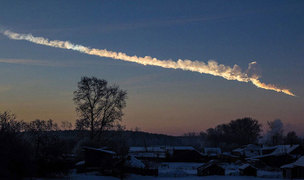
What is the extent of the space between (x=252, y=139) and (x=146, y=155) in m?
73.6

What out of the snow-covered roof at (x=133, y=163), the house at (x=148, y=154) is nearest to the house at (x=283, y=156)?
the house at (x=148, y=154)

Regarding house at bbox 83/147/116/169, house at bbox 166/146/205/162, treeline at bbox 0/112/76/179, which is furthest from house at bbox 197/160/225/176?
house at bbox 166/146/205/162

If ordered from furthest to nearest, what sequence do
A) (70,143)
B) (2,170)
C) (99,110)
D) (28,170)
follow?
(70,143) < (99,110) < (28,170) < (2,170)

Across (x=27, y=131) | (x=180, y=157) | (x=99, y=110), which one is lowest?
(x=180, y=157)

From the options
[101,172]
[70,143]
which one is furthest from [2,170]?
[70,143]

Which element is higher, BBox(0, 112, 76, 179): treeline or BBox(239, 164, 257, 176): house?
BBox(0, 112, 76, 179): treeline

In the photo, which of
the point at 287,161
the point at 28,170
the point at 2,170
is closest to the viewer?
the point at 2,170

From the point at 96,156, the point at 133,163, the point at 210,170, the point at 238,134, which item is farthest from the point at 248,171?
the point at 238,134

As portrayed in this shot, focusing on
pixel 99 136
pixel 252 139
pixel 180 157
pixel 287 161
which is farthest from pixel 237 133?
pixel 99 136

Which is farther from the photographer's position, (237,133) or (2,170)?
(237,133)

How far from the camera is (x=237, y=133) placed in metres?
156

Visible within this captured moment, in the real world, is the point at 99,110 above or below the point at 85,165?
above

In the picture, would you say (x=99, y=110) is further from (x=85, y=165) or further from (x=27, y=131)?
(x=27, y=131)

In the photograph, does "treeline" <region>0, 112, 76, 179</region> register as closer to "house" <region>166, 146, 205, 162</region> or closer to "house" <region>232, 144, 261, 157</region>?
"house" <region>166, 146, 205, 162</region>
